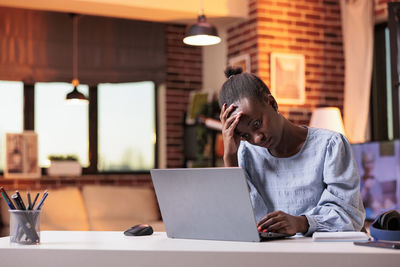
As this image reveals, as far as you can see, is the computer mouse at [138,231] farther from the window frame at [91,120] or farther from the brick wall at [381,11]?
the window frame at [91,120]

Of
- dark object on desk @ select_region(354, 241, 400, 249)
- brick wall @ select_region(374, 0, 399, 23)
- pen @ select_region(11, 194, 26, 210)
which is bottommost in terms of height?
dark object on desk @ select_region(354, 241, 400, 249)

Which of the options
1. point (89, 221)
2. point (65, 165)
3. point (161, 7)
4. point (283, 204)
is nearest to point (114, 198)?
point (89, 221)

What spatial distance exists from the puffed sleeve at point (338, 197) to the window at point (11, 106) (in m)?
5.28

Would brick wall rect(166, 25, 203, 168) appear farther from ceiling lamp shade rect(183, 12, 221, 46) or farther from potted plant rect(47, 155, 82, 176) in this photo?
ceiling lamp shade rect(183, 12, 221, 46)

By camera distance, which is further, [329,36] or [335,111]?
[329,36]

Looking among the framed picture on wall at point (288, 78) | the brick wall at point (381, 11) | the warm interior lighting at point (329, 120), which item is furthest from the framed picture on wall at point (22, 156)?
the brick wall at point (381, 11)

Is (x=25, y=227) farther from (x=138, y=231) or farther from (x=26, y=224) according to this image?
(x=138, y=231)

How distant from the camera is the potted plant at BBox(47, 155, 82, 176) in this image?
637 cm

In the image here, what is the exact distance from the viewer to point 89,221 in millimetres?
5664

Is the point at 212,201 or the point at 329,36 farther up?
the point at 329,36

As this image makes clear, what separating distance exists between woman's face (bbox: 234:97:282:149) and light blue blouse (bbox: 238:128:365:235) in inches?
4.4

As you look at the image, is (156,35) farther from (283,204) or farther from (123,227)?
(283,204)

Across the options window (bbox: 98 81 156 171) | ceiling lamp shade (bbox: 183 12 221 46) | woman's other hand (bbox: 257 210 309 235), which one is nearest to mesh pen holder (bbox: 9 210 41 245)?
woman's other hand (bbox: 257 210 309 235)

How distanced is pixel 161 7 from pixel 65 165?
6.59 ft
